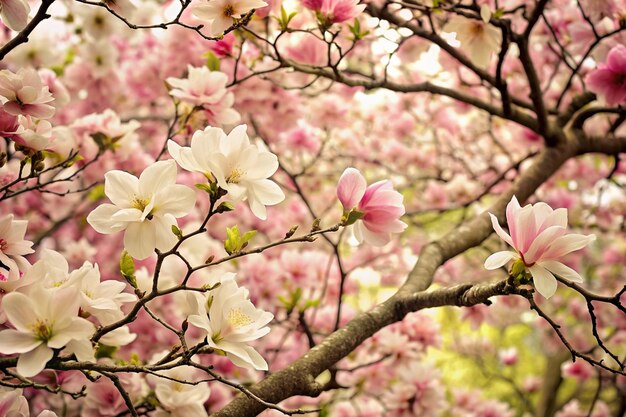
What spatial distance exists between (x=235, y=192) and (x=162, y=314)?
1052 mm

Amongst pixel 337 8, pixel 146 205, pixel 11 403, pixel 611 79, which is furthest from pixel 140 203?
pixel 611 79

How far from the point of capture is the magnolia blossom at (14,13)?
0.89 metres

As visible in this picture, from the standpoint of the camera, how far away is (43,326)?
0.73 metres

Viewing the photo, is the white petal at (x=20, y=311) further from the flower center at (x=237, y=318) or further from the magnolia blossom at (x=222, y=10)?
the magnolia blossom at (x=222, y=10)

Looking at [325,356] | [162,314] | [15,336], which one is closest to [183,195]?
[15,336]

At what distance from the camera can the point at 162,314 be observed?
1.76 metres

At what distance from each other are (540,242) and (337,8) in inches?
24.6

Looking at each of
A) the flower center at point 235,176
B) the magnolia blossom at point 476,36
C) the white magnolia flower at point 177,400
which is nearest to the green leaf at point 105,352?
the white magnolia flower at point 177,400

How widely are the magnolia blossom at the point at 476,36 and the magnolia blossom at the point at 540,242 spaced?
73 cm

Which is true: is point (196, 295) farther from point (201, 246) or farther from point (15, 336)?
point (201, 246)

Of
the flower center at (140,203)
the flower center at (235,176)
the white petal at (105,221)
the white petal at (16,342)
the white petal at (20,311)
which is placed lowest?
the white petal at (16,342)

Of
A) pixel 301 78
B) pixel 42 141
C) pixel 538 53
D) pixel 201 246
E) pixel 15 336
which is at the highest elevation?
pixel 538 53

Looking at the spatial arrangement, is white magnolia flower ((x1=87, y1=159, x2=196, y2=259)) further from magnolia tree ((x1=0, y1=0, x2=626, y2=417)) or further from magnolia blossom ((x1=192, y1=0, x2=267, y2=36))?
magnolia blossom ((x1=192, y1=0, x2=267, y2=36))

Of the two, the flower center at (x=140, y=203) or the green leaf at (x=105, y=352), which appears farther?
the green leaf at (x=105, y=352)
